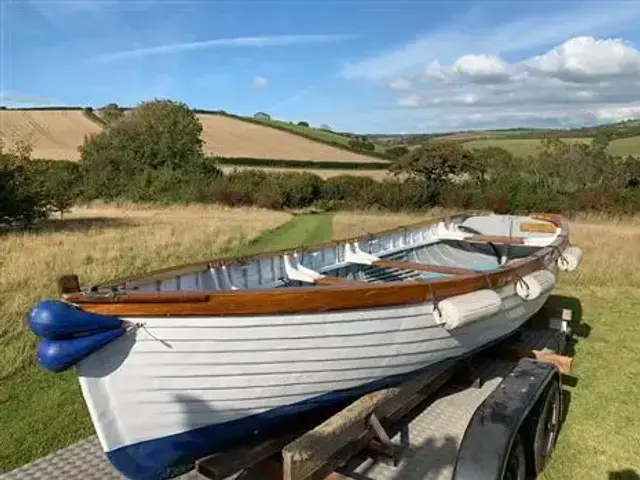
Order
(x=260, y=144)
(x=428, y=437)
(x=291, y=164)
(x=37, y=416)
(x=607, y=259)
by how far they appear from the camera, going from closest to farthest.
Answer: (x=428, y=437) < (x=37, y=416) < (x=607, y=259) < (x=291, y=164) < (x=260, y=144)

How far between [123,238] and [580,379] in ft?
42.3

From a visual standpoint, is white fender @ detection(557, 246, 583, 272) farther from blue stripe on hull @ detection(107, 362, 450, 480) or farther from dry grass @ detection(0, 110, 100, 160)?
dry grass @ detection(0, 110, 100, 160)

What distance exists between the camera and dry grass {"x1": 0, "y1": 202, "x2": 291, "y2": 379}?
7.20 meters

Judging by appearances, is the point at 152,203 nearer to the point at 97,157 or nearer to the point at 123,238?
the point at 97,157

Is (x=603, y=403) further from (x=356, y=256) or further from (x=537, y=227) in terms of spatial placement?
(x=537, y=227)

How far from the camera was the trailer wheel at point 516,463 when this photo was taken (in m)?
3.74

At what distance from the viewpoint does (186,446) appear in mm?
3463

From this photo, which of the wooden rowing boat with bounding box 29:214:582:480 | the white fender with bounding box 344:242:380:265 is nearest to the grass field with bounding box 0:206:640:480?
the wooden rowing boat with bounding box 29:214:582:480

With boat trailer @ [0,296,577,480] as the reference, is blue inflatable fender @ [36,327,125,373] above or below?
above

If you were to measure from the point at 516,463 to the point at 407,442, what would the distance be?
1.01 metres

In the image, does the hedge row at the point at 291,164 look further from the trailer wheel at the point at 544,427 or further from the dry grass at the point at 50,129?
the trailer wheel at the point at 544,427

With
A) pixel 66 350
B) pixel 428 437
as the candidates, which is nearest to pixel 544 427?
pixel 428 437

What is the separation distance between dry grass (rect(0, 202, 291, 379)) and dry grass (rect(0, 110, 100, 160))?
105ft

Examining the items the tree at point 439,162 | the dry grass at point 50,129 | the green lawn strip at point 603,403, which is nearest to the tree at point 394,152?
the tree at point 439,162
